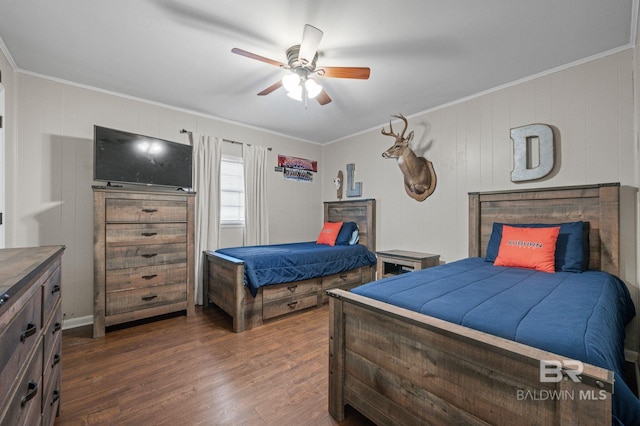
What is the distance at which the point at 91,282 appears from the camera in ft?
9.60

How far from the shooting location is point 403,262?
3246mm

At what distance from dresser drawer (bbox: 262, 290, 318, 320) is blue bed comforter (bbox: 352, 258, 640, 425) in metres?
1.60

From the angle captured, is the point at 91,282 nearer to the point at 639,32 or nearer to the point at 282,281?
the point at 282,281

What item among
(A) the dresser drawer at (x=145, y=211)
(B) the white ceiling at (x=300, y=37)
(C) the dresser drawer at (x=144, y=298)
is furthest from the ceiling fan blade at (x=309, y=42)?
(C) the dresser drawer at (x=144, y=298)

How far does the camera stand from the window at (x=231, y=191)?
388cm

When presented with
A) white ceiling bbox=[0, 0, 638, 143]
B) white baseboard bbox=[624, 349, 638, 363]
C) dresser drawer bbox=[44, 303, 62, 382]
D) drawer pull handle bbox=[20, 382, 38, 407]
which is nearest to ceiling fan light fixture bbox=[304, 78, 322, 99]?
white ceiling bbox=[0, 0, 638, 143]

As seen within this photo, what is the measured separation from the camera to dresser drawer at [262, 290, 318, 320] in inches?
114

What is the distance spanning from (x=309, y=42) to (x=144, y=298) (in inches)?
112

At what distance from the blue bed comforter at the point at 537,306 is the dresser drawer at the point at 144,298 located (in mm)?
2299

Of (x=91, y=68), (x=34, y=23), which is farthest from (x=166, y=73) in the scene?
(x=34, y=23)

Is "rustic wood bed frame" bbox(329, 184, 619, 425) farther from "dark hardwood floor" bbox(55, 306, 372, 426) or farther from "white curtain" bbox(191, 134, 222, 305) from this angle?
"white curtain" bbox(191, 134, 222, 305)

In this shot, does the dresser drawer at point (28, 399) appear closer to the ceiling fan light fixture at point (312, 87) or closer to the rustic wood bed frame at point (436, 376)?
the rustic wood bed frame at point (436, 376)

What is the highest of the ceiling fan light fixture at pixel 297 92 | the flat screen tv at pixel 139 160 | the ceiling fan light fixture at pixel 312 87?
the ceiling fan light fixture at pixel 312 87

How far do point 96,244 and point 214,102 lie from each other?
197 centimetres
